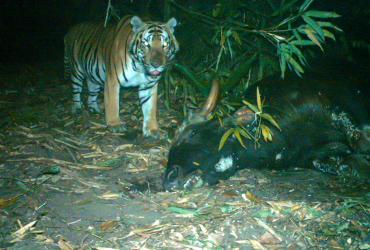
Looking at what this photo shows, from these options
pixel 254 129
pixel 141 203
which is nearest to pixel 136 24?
pixel 254 129

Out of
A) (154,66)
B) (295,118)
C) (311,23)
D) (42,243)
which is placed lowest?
(42,243)

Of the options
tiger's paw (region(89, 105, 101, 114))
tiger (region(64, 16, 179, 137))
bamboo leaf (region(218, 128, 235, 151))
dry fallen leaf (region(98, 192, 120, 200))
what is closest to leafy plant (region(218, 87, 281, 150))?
bamboo leaf (region(218, 128, 235, 151))

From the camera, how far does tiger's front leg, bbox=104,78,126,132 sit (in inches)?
243

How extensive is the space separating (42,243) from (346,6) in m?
6.25

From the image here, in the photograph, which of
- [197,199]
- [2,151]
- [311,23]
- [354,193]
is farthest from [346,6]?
[2,151]

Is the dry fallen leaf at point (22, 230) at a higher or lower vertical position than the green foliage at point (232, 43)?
Answer: lower

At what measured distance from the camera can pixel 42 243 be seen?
3.31 meters

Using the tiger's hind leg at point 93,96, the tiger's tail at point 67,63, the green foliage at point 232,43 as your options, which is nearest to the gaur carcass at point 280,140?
the green foliage at point 232,43

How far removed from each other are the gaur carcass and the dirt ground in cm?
15

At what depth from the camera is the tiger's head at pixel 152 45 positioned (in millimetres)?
5918

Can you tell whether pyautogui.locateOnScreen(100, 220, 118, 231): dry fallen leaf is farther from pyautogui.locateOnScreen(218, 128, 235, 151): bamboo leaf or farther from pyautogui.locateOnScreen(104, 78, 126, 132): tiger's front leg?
pyautogui.locateOnScreen(104, 78, 126, 132): tiger's front leg

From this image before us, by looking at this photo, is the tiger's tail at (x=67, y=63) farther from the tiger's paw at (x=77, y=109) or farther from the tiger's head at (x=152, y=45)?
the tiger's head at (x=152, y=45)

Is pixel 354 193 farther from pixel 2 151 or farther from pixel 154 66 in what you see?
pixel 2 151

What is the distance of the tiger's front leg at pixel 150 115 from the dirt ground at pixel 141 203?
0.20 metres
